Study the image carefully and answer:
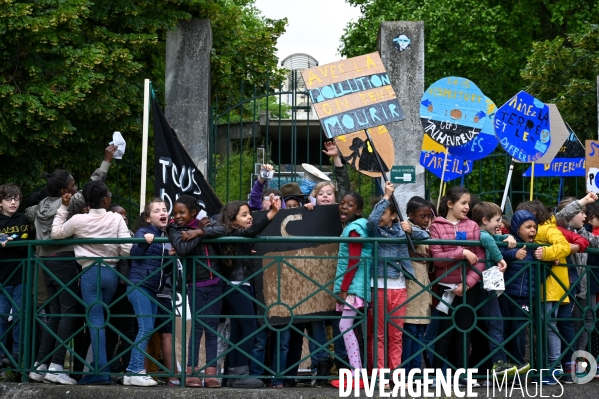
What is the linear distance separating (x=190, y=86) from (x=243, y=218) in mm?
4064

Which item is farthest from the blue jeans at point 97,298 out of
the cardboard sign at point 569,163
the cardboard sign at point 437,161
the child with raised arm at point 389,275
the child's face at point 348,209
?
the cardboard sign at point 569,163

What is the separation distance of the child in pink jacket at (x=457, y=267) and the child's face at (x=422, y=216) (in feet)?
0.23

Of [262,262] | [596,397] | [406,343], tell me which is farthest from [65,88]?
[596,397]

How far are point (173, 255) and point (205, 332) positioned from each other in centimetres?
69

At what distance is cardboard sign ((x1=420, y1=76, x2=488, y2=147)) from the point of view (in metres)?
8.91

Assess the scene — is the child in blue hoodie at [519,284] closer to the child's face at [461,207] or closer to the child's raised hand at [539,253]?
the child's raised hand at [539,253]

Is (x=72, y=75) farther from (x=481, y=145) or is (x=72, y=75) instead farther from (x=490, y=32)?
(x=490, y=32)

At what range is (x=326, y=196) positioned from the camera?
848cm

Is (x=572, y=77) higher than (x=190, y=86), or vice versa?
(x=572, y=77)

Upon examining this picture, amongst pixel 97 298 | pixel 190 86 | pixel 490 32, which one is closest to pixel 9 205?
pixel 97 298

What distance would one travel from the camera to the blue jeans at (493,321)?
24.7 feet

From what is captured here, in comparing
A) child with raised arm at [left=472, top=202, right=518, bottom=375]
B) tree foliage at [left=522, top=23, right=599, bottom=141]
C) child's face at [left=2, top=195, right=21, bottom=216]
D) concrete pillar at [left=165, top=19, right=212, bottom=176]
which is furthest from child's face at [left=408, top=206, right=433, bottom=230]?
tree foliage at [left=522, top=23, right=599, bottom=141]

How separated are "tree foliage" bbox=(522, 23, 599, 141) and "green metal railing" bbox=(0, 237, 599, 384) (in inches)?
313

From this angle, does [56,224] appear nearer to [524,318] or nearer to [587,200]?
[524,318]
